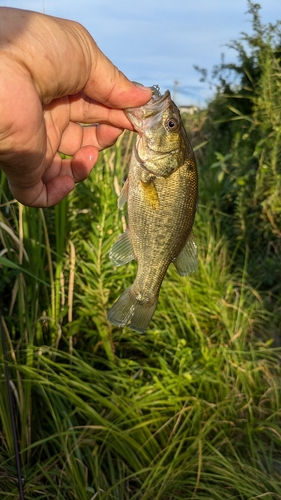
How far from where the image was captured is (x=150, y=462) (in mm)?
2746

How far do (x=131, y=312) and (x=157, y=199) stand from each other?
39 centimetres

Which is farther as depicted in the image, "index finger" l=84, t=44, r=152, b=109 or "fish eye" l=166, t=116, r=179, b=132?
"fish eye" l=166, t=116, r=179, b=132

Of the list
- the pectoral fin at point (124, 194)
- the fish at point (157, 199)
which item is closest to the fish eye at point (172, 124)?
the fish at point (157, 199)

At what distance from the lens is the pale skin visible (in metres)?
1.60

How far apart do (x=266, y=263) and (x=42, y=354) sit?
2.14 m

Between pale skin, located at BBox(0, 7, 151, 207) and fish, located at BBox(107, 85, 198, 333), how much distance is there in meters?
0.11

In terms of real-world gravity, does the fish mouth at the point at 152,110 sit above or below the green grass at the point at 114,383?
above

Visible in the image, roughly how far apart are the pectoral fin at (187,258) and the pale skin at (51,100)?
18.6 inches

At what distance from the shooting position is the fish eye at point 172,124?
1970 mm

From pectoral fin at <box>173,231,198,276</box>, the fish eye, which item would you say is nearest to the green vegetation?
pectoral fin at <box>173,231,198,276</box>

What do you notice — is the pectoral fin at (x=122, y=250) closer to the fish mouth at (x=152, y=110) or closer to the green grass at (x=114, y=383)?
the fish mouth at (x=152, y=110)

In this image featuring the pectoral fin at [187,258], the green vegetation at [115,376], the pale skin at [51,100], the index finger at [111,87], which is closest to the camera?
the pale skin at [51,100]

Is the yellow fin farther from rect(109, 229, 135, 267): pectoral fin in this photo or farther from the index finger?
the index finger

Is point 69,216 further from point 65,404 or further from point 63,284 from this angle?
point 65,404
